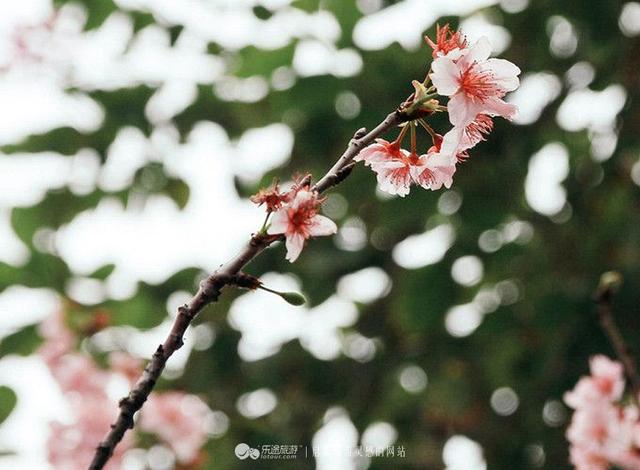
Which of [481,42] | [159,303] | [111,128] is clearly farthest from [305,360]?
[481,42]

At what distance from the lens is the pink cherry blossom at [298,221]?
1.51 ft

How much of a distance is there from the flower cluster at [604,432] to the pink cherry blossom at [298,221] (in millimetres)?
542

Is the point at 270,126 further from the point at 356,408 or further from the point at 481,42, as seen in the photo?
the point at 481,42

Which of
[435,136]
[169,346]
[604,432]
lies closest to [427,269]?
[604,432]

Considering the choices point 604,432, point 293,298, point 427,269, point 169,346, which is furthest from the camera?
point 427,269

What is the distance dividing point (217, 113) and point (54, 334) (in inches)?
17.0

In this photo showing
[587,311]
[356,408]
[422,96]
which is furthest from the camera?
[356,408]

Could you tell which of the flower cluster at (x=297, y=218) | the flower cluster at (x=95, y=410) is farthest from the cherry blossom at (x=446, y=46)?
the flower cluster at (x=95, y=410)

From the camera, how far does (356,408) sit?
141 cm

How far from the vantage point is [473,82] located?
493mm

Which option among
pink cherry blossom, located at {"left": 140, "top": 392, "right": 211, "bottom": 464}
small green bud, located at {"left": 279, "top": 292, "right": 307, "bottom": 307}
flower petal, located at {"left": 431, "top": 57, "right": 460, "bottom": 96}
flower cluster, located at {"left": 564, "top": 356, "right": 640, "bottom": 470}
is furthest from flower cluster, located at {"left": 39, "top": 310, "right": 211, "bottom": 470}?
flower petal, located at {"left": 431, "top": 57, "right": 460, "bottom": 96}

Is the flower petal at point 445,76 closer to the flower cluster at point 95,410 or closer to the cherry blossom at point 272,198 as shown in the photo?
the cherry blossom at point 272,198

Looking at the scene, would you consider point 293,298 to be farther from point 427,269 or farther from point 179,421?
point 179,421

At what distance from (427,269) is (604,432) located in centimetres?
44
